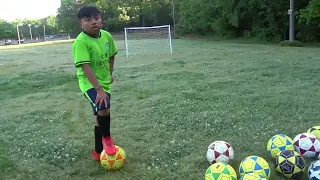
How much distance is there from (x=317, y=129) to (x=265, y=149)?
763mm

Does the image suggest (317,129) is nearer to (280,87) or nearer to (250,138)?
(250,138)

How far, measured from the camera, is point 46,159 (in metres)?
4.85

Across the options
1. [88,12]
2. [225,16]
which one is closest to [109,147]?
[88,12]

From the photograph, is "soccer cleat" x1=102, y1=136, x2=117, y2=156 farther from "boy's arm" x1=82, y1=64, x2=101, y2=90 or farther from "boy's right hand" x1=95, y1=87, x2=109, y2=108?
"boy's arm" x1=82, y1=64, x2=101, y2=90

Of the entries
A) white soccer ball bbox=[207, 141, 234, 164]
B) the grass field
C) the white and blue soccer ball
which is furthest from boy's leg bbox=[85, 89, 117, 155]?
the white and blue soccer ball

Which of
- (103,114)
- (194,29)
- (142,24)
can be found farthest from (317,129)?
(142,24)

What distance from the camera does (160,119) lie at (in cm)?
648

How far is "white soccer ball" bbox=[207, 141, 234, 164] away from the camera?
426 cm

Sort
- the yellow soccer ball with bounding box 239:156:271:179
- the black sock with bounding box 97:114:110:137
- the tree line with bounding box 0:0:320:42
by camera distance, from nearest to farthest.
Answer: the yellow soccer ball with bounding box 239:156:271:179 < the black sock with bounding box 97:114:110:137 < the tree line with bounding box 0:0:320:42

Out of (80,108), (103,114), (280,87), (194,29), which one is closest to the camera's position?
(103,114)

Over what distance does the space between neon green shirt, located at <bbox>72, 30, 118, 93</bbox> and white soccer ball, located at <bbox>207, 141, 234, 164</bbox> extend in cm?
155

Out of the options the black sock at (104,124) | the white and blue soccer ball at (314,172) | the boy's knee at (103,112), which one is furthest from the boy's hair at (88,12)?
the white and blue soccer ball at (314,172)

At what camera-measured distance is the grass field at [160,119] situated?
458cm

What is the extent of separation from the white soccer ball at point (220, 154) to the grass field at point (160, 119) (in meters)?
0.14
